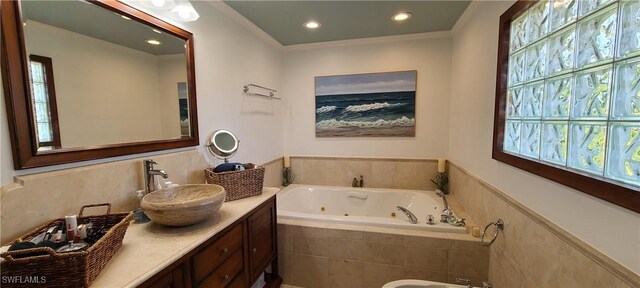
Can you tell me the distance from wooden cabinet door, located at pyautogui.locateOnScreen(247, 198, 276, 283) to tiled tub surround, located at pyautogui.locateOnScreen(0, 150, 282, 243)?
590 millimetres

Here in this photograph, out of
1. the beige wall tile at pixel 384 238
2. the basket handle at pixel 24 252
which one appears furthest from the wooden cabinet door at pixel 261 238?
the basket handle at pixel 24 252

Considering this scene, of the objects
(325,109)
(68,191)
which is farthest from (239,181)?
(325,109)

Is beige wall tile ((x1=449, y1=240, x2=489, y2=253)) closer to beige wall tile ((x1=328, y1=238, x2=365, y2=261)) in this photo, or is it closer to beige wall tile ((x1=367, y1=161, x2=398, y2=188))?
beige wall tile ((x1=328, y1=238, x2=365, y2=261))

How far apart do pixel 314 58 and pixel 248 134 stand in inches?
54.0

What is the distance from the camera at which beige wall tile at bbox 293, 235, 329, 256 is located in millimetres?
2037

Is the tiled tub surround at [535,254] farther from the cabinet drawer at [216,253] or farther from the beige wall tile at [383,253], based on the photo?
the cabinet drawer at [216,253]

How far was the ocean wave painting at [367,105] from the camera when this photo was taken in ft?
9.34

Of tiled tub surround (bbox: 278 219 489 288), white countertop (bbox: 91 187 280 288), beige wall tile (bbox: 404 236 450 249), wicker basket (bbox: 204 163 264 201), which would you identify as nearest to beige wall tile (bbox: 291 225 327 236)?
tiled tub surround (bbox: 278 219 489 288)

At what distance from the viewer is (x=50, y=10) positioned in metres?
1.01

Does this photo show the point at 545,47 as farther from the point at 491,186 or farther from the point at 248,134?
the point at 248,134

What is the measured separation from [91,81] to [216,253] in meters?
1.03

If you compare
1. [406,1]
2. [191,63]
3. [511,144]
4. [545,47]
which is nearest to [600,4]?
[545,47]

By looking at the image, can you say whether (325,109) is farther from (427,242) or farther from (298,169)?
(427,242)

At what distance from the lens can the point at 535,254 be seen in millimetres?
1169
